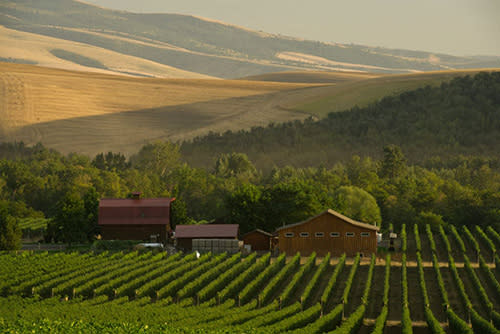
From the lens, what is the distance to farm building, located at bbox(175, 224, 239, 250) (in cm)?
6900

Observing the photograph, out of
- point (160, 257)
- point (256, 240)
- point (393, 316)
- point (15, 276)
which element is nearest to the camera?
point (393, 316)

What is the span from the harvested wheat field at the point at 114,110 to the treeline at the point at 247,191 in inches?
843

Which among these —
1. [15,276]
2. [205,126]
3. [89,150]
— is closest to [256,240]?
[15,276]

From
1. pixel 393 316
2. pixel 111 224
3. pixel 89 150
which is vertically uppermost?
pixel 393 316

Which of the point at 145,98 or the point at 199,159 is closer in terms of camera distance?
the point at 199,159

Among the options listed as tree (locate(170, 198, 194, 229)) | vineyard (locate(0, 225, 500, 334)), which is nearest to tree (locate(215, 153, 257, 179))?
tree (locate(170, 198, 194, 229))

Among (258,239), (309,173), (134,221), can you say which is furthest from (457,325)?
(309,173)

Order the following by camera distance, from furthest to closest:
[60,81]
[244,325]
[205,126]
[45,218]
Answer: [60,81]
[205,126]
[45,218]
[244,325]

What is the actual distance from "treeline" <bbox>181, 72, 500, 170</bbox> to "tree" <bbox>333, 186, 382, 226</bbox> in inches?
1954

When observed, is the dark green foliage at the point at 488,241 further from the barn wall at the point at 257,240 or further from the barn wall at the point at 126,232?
the barn wall at the point at 126,232

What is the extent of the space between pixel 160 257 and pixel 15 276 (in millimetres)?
11690

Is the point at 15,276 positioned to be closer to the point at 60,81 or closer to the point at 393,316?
the point at 393,316

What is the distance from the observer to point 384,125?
5891 inches

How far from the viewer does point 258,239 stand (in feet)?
230
